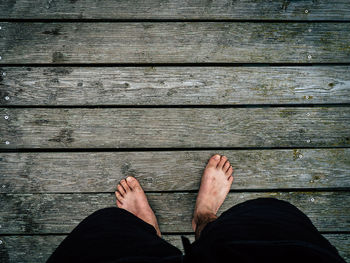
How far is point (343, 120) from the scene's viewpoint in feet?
4.33

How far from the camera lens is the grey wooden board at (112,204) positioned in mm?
1297

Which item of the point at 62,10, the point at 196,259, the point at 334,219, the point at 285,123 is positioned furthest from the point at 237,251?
the point at 62,10

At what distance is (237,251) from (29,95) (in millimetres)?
1288

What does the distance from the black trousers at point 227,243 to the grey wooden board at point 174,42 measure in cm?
85

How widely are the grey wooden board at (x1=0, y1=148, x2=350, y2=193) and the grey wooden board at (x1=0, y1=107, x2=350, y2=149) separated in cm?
6

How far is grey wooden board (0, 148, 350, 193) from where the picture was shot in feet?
4.24

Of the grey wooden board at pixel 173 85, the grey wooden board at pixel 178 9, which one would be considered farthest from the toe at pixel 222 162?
the grey wooden board at pixel 178 9

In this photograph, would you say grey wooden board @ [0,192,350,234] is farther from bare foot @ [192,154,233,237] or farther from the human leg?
the human leg

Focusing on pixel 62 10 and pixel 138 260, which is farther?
pixel 62 10

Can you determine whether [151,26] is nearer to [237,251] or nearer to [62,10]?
[62,10]

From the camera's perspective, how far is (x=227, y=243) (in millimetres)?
744

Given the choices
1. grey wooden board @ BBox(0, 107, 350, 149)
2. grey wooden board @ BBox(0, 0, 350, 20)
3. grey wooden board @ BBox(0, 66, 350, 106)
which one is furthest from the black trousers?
grey wooden board @ BBox(0, 0, 350, 20)

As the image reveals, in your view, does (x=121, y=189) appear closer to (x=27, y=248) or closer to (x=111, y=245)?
(x=111, y=245)

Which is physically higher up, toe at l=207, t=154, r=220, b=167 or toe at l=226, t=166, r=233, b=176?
toe at l=207, t=154, r=220, b=167
